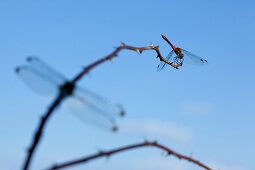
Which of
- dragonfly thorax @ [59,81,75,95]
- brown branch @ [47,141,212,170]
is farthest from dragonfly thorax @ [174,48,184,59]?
dragonfly thorax @ [59,81,75,95]

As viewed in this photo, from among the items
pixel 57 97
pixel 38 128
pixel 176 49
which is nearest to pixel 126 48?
pixel 57 97

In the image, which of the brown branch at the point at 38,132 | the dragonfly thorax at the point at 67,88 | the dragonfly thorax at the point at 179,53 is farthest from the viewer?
the dragonfly thorax at the point at 179,53

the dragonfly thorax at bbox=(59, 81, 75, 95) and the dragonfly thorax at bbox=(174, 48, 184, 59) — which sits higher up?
the dragonfly thorax at bbox=(174, 48, 184, 59)

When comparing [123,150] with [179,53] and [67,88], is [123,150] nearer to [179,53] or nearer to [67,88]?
[67,88]

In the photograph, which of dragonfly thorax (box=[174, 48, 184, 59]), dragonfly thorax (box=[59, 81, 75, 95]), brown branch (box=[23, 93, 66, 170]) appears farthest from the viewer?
dragonfly thorax (box=[174, 48, 184, 59])

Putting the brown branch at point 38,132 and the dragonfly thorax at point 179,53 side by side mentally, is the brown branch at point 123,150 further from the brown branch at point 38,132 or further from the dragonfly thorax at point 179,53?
the dragonfly thorax at point 179,53

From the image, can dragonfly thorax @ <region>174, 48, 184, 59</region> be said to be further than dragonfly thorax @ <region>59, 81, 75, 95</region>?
Yes

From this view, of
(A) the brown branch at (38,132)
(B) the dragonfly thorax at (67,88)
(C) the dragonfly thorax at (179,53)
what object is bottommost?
(A) the brown branch at (38,132)

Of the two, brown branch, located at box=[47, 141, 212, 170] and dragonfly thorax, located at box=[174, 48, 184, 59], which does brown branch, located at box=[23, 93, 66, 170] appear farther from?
dragonfly thorax, located at box=[174, 48, 184, 59]

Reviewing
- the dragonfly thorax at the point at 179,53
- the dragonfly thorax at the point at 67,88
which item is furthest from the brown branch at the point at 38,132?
the dragonfly thorax at the point at 179,53

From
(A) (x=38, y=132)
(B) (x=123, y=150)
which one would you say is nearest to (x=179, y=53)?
(B) (x=123, y=150)
